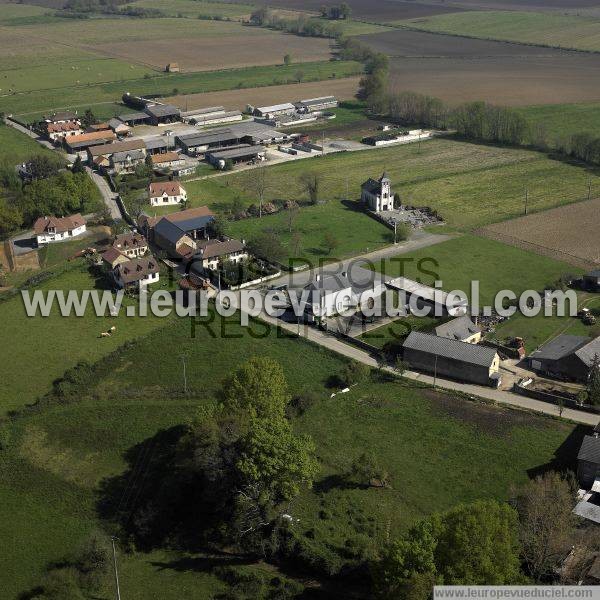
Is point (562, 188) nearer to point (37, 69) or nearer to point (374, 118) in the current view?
point (374, 118)

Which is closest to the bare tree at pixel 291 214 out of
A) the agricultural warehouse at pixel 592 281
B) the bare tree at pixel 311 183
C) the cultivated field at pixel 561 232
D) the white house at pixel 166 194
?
the bare tree at pixel 311 183

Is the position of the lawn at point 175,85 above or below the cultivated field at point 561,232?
above

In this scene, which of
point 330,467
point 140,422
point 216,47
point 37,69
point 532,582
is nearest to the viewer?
point 532,582

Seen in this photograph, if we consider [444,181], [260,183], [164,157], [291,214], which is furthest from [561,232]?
[164,157]

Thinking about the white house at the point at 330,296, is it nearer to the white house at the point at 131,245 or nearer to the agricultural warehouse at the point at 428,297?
the agricultural warehouse at the point at 428,297

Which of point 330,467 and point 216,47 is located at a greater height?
point 216,47

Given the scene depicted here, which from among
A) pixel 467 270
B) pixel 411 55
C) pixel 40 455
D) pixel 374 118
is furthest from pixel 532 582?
pixel 411 55

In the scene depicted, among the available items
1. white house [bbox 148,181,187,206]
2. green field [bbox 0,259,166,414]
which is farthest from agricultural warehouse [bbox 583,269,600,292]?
white house [bbox 148,181,187,206]
